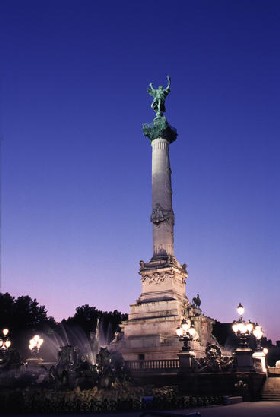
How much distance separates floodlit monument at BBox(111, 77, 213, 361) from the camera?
4050 centimetres

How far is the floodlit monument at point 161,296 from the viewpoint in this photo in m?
40.5

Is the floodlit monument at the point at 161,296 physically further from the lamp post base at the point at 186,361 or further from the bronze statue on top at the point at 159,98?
the lamp post base at the point at 186,361

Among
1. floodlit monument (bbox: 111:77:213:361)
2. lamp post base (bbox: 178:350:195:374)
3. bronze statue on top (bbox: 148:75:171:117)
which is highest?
bronze statue on top (bbox: 148:75:171:117)

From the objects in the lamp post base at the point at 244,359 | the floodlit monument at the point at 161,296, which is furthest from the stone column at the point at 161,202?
the lamp post base at the point at 244,359

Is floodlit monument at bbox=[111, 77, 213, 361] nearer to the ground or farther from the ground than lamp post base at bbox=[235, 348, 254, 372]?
farther from the ground

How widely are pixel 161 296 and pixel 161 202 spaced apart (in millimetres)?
9428

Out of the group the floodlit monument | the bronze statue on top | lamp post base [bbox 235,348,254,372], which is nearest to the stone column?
the floodlit monument

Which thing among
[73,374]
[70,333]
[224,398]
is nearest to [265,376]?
[224,398]

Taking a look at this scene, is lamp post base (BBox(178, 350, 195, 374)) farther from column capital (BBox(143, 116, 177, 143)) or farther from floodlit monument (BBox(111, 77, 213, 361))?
column capital (BBox(143, 116, 177, 143))

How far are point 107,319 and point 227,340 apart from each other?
23.6 metres

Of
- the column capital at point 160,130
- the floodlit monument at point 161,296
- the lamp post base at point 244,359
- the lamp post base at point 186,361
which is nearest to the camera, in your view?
the lamp post base at point 244,359

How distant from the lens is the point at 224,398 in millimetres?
22469

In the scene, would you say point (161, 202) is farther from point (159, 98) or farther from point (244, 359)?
point (244, 359)

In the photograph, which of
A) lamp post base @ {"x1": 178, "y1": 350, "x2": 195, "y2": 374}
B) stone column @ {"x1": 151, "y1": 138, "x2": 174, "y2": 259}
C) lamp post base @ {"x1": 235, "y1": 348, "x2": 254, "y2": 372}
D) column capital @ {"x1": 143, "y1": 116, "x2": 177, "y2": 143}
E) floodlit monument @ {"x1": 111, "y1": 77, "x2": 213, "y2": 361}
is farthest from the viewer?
column capital @ {"x1": 143, "y1": 116, "x2": 177, "y2": 143}
